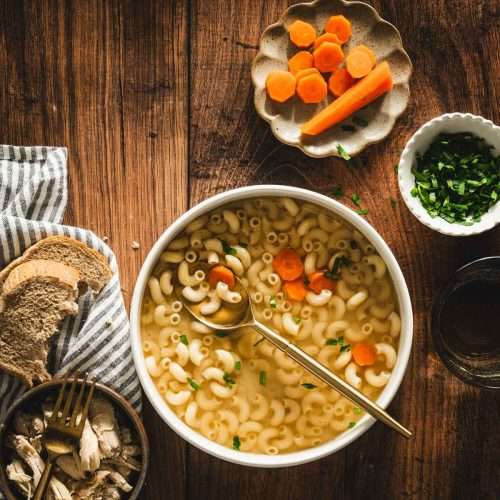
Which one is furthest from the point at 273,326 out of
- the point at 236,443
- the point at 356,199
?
the point at 356,199

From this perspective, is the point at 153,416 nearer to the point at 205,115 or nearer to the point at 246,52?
the point at 205,115

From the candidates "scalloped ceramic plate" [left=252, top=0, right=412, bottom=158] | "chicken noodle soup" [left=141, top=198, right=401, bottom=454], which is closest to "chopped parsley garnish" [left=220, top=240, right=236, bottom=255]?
"chicken noodle soup" [left=141, top=198, right=401, bottom=454]

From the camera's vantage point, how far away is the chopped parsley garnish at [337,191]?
91.5 inches

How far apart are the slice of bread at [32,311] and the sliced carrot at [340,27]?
3.61 feet

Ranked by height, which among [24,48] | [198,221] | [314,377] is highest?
[24,48]

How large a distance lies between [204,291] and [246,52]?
2.56 ft

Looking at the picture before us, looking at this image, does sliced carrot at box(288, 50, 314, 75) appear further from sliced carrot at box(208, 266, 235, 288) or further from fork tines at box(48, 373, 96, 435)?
fork tines at box(48, 373, 96, 435)

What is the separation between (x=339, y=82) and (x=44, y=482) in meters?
1.51

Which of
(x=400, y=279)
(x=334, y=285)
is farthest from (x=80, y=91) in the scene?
(x=400, y=279)

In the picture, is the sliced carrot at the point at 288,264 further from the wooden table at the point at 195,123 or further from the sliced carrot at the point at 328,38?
the sliced carrot at the point at 328,38

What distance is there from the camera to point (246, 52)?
7.65 ft

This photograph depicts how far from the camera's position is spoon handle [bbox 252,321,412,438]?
205 centimetres

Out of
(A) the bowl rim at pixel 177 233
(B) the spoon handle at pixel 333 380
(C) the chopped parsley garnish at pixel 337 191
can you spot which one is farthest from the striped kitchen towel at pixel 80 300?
(C) the chopped parsley garnish at pixel 337 191

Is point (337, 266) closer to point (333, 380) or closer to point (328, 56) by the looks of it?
point (333, 380)
